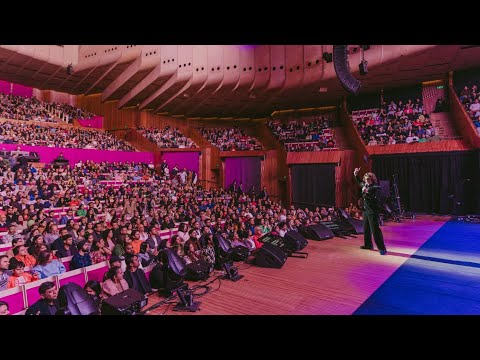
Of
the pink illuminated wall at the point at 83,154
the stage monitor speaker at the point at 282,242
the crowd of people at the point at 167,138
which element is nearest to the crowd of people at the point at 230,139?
the crowd of people at the point at 167,138

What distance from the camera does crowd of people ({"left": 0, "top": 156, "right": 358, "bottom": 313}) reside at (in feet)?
13.9

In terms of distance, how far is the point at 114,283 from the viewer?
3721 millimetres

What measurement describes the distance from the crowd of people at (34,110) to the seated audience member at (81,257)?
1287cm

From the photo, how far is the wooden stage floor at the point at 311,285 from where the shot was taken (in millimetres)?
3486

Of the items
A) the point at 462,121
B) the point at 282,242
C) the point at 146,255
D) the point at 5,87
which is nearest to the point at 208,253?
the point at 146,255

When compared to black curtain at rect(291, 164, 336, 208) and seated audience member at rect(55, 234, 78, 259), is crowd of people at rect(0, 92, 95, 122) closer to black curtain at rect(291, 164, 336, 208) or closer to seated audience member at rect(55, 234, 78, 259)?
seated audience member at rect(55, 234, 78, 259)

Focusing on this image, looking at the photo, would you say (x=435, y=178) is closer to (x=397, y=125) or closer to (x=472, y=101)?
(x=397, y=125)

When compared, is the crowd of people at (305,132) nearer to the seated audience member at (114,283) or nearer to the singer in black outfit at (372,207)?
the singer in black outfit at (372,207)

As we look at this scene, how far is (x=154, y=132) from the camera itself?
1761 cm

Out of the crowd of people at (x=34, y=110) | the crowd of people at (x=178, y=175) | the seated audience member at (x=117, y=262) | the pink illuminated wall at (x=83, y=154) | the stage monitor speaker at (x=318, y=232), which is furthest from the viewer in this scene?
the crowd of people at (x=178, y=175)

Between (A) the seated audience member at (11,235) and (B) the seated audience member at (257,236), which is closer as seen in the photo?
(A) the seated audience member at (11,235)

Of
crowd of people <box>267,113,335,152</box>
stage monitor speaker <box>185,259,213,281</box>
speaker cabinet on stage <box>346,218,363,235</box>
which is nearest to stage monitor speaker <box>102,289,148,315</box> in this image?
stage monitor speaker <box>185,259,213,281</box>

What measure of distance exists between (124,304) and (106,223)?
477 centimetres

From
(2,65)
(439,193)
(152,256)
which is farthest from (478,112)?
(2,65)
